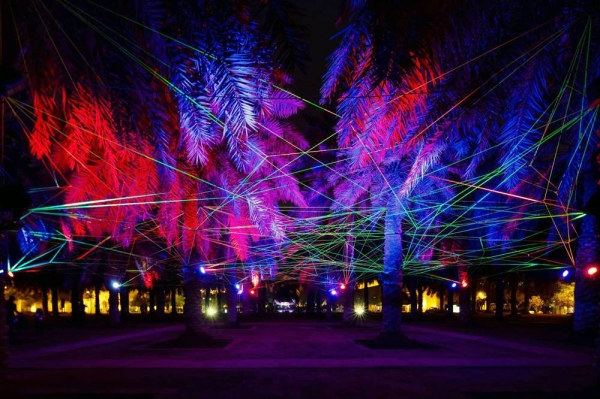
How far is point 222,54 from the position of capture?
6840mm

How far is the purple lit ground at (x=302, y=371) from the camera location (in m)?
10.8

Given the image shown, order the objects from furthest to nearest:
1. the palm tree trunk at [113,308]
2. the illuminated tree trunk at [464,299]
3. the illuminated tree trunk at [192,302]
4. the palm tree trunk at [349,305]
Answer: the palm tree trunk at [349,305] < the illuminated tree trunk at [464,299] < the palm tree trunk at [113,308] < the illuminated tree trunk at [192,302]

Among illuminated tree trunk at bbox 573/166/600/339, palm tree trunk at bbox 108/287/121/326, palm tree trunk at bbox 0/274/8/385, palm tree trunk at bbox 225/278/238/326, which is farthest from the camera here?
palm tree trunk at bbox 108/287/121/326

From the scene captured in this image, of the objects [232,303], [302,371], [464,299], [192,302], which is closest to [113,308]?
[232,303]

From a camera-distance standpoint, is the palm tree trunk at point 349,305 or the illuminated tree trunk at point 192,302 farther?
the palm tree trunk at point 349,305

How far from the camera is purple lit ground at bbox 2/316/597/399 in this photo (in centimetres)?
1083

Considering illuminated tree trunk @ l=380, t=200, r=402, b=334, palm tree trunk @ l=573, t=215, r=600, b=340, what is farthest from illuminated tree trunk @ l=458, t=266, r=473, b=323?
illuminated tree trunk @ l=380, t=200, r=402, b=334

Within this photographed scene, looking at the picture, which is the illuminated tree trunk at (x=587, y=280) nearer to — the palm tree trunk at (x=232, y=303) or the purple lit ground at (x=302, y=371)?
the purple lit ground at (x=302, y=371)

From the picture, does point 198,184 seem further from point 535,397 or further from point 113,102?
point 535,397

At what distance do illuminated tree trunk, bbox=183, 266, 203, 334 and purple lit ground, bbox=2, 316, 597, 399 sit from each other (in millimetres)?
1561

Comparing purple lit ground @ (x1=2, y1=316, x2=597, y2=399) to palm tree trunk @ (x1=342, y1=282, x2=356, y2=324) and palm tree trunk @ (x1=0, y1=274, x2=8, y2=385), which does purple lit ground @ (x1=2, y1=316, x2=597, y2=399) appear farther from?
palm tree trunk @ (x1=342, y1=282, x2=356, y2=324)

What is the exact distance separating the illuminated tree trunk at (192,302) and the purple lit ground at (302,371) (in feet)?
5.12

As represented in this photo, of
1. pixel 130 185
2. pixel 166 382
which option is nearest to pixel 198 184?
pixel 130 185

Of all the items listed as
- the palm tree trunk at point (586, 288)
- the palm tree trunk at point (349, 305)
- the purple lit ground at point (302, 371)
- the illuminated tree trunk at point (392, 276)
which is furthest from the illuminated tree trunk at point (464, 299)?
the illuminated tree trunk at point (392, 276)
